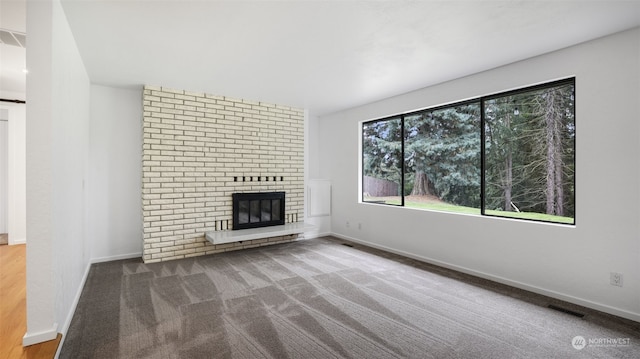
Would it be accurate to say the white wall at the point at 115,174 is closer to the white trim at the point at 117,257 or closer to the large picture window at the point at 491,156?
the white trim at the point at 117,257

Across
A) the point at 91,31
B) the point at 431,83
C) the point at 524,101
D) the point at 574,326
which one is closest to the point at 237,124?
the point at 91,31

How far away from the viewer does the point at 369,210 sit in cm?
546

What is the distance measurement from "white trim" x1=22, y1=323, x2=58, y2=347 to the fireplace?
3.03 metres

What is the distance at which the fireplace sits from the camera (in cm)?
512

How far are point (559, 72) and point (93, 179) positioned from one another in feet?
20.3

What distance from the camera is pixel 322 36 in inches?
111

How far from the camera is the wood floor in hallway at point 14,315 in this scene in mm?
1938

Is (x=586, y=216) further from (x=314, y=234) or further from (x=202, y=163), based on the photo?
(x=202, y=163)

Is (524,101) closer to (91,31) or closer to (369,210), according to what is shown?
(369,210)

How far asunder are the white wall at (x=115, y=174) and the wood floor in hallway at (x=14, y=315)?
0.92m

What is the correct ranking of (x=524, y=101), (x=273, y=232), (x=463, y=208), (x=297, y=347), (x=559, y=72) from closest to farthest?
(x=297, y=347) < (x=559, y=72) < (x=524, y=101) < (x=463, y=208) < (x=273, y=232)

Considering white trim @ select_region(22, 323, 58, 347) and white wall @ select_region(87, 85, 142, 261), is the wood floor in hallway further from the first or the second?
white wall @ select_region(87, 85, 142, 261)

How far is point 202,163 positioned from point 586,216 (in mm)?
5020

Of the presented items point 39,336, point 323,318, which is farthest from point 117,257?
point 323,318
